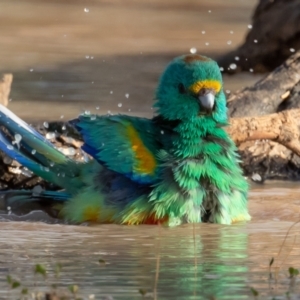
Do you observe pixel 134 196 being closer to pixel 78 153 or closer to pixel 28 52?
pixel 78 153

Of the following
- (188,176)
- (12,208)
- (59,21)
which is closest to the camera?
(188,176)

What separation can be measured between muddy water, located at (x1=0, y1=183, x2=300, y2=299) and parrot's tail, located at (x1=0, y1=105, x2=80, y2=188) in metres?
0.42

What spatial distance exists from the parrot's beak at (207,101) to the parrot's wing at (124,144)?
310 mm

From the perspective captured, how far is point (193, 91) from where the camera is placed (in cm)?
535

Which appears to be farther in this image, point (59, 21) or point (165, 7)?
point (165, 7)

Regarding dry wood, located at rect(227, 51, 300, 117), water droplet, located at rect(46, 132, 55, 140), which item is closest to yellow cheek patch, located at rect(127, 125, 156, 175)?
water droplet, located at rect(46, 132, 55, 140)

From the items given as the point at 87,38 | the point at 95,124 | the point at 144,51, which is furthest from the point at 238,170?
the point at 87,38

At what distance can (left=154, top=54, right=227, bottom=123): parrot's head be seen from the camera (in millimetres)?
5332

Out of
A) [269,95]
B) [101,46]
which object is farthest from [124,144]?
[101,46]

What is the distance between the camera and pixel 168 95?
5457 millimetres

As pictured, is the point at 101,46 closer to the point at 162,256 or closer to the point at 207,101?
the point at 207,101

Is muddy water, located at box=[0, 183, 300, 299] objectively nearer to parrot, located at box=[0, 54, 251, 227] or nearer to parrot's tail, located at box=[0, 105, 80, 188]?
parrot, located at box=[0, 54, 251, 227]

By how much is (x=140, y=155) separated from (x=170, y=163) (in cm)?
15

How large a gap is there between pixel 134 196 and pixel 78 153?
46.0 inches
